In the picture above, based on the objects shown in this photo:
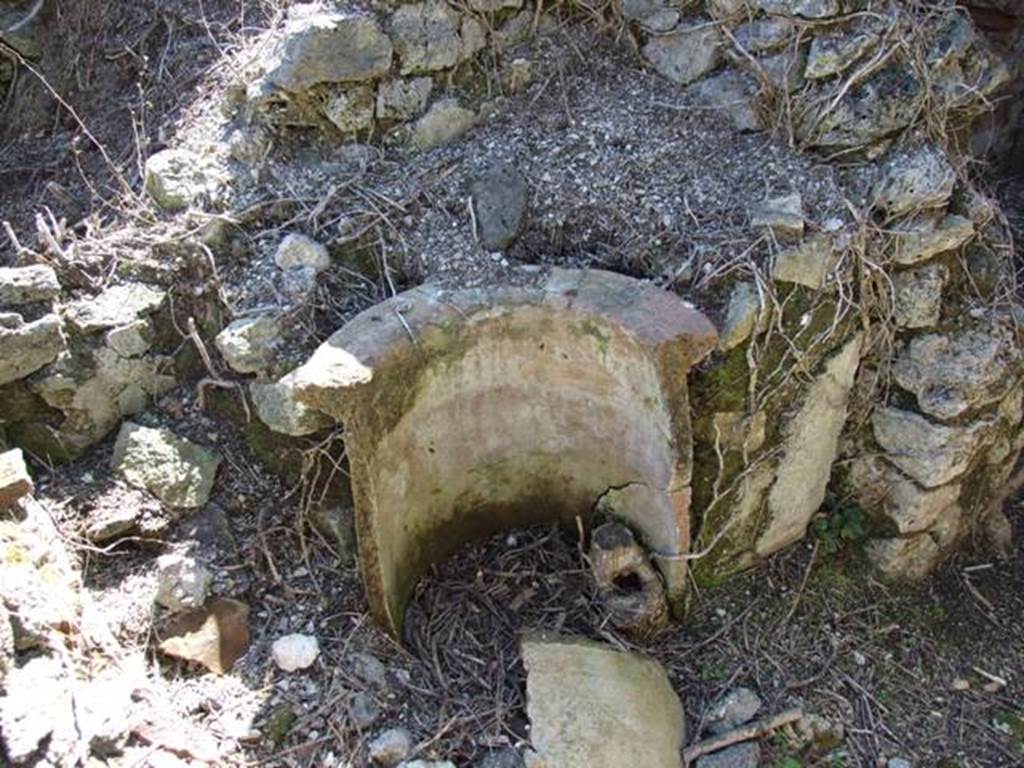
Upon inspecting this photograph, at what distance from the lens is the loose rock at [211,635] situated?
2789 millimetres

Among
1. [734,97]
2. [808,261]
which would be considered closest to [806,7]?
[734,97]

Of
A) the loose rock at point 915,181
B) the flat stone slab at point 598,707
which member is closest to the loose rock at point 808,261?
the loose rock at point 915,181

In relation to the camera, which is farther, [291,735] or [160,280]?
[160,280]

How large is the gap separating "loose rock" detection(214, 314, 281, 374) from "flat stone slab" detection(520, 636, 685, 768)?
1.05 metres

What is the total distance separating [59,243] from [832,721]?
100.0 inches

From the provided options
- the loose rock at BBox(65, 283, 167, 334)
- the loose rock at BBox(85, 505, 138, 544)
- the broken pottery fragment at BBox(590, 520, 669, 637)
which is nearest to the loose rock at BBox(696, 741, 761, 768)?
the broken pottery fragment at BBox(590, 520, 669, 637)

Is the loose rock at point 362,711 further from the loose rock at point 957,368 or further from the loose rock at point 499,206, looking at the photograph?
the loose rock at point 957,368

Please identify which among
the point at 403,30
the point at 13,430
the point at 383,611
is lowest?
the point at 383,611

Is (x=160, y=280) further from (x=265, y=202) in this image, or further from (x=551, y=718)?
(x=551, y=718)

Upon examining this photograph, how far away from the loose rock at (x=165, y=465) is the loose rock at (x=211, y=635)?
30cm

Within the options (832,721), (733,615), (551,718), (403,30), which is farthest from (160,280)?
(832,721)

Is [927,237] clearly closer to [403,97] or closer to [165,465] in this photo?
[403,97]

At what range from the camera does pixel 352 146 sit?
3.20 meters

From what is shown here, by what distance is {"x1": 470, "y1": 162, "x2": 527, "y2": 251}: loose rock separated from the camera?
301 cm
